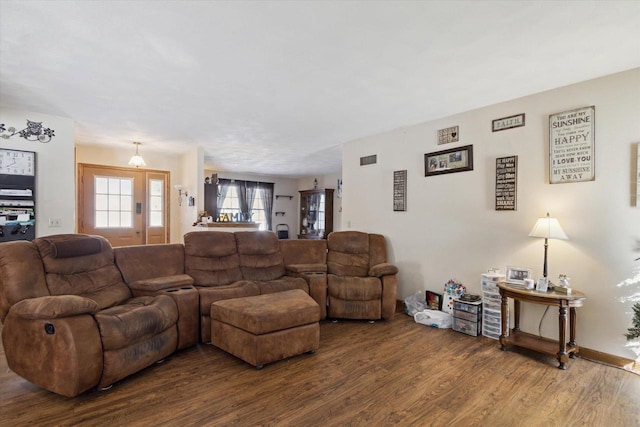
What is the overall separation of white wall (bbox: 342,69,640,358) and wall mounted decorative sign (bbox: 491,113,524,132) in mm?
50

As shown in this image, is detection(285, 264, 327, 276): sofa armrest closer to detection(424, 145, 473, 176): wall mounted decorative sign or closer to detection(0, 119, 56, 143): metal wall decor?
detection(424, 145, 473, 176): wall mounted decorative sign

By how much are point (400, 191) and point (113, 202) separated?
206 inches

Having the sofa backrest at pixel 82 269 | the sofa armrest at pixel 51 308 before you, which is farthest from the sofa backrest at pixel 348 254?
the sofa armrest at pixel 51 308

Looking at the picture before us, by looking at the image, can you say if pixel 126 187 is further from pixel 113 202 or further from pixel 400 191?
pixel 400 191

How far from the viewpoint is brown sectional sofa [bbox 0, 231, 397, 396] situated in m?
2.17

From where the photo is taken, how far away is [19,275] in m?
2.45

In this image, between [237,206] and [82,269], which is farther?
[237,206]

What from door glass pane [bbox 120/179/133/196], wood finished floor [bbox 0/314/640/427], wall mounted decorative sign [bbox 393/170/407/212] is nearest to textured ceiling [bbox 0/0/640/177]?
wall mounted decorative sign [bbox 393/170/407/212]

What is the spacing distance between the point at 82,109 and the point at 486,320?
5.27 meters

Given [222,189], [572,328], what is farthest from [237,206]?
[572,328]

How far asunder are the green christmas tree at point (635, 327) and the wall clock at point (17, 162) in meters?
6.39

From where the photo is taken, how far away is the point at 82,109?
12.8ft

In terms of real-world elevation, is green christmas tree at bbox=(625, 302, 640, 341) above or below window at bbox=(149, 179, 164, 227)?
below

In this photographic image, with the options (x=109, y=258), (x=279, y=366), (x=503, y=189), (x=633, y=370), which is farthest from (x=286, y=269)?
(x=633, y=370)
